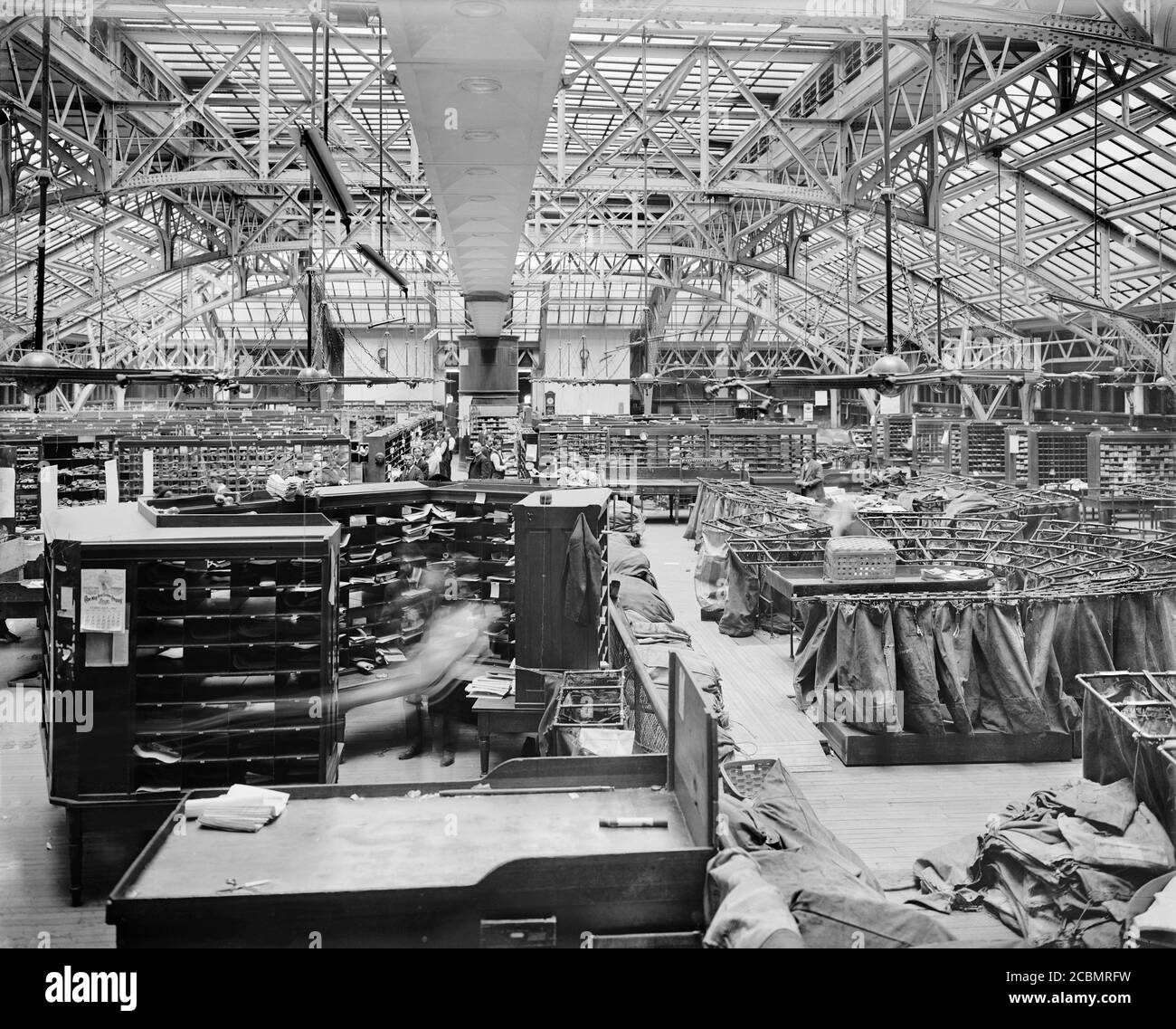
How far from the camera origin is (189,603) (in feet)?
19.9

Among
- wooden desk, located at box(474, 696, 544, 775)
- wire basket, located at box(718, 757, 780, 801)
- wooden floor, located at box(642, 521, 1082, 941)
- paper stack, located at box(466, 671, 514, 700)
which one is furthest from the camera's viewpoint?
paper stack, located at box(466, 671, 514, 700)

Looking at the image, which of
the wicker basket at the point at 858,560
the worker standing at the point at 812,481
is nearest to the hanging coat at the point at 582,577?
the wicker basket at the point at 858,560

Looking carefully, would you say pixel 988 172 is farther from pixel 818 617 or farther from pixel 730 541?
pixel 818 617

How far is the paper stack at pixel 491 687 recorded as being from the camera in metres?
7.85

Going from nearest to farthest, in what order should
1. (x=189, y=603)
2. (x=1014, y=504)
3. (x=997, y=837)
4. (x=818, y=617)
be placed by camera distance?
(x=997, y=837) < (x=189, y=603) < (x=818, y=617) < (x=1014, y=504)

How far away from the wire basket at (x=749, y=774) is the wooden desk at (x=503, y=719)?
2.20 metres

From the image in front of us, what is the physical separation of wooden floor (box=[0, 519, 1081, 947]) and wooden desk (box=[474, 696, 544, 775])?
343mm

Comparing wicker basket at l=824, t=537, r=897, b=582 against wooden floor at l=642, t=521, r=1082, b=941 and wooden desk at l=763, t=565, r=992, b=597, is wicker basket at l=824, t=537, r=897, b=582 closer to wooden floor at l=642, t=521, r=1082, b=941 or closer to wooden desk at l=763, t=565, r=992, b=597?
wooden desk at l=763, t=565, r=992, b=597

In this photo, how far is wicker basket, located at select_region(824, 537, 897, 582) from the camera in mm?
9141

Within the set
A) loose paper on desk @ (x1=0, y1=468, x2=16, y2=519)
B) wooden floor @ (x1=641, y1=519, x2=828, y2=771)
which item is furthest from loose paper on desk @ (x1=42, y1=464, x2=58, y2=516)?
wooden floor @ (x1=641, y1=519, x2=828, y2=771)

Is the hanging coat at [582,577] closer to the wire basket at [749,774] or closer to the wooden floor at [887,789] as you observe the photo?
the wooden floor at [887,789]
